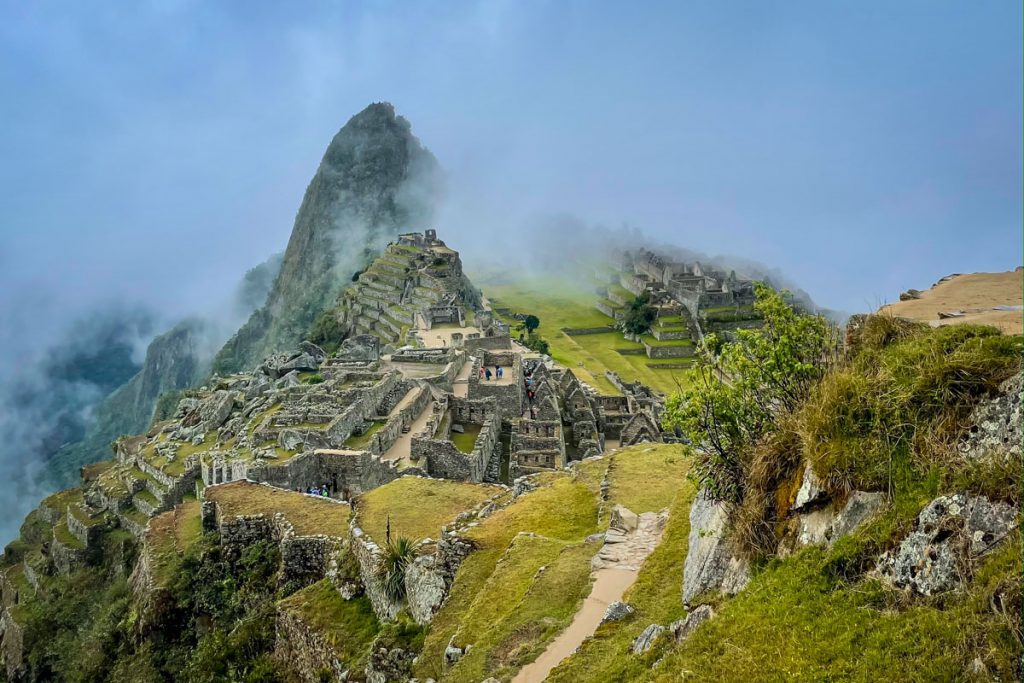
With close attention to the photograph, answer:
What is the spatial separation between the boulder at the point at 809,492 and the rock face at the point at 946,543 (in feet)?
3.93

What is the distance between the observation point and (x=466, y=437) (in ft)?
99.3

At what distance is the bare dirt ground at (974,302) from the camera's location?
9.18 meters

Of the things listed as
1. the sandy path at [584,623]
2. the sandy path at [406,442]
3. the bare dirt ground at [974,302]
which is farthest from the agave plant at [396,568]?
the sandy path at [406,442]

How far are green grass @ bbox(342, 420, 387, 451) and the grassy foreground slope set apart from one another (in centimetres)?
2247

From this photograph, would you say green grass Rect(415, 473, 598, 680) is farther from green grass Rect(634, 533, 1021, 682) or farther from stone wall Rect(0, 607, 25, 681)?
stone wall Rect(0, 607, 25, 681)

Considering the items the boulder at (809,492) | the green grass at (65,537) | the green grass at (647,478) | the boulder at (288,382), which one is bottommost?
the green grass at (65,537)

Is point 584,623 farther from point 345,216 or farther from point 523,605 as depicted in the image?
point 345,216

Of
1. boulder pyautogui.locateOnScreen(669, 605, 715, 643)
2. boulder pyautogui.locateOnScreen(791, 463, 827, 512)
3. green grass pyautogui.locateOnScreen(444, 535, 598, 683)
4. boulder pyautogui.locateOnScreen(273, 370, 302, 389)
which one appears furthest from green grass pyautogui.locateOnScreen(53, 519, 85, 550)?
boulder pyautogui.locateOnScreen(791, 463, 827, 512)

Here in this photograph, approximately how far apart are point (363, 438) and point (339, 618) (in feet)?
48.8

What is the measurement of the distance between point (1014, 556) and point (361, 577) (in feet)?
43.1

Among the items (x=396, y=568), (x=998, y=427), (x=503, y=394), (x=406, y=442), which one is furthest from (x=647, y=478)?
(x=503, y=394)

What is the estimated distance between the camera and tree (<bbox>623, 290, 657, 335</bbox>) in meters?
91.4

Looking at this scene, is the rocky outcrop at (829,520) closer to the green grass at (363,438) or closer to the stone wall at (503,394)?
the green grass at (363,438)

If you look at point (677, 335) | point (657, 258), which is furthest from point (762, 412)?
point (657, 258)
